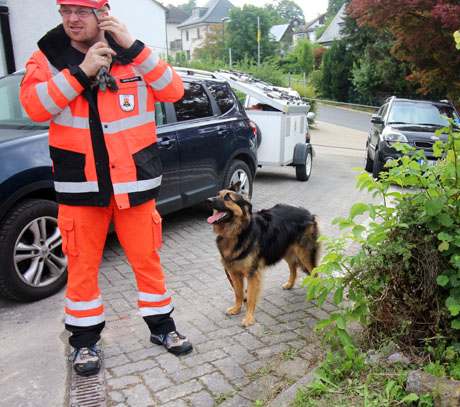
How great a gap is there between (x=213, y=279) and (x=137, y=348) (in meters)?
1.45

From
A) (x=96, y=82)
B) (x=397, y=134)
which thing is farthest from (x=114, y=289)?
(x=397, y=134)

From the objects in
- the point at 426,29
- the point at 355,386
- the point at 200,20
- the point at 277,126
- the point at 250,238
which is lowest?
the point at 355,386

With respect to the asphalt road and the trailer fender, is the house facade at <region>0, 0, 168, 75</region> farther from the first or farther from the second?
the asphalt road

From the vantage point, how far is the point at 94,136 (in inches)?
109

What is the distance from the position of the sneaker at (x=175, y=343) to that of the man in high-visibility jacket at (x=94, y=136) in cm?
47

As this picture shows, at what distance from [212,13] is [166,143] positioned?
7725cm

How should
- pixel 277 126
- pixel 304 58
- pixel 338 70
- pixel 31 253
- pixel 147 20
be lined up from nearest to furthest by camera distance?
pixel 31 253, pixel 277 126, pixel 147 20, pixel 338 70, pixel 304 58

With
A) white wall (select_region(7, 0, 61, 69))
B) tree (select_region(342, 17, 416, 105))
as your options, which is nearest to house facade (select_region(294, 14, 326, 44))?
tree (select_region(342, 17, 416, 105))

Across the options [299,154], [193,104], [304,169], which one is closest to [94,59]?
[193,104]

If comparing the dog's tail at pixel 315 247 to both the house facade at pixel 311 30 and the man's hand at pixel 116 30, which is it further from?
the house facade at pixel 311 30

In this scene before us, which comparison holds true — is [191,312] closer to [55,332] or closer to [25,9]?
[55,332]

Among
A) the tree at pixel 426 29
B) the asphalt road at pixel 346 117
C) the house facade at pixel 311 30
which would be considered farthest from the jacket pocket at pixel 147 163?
the house facade at pixel 311 30

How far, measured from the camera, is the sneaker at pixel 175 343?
10.7 feet

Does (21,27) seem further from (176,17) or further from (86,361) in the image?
(176,17)
